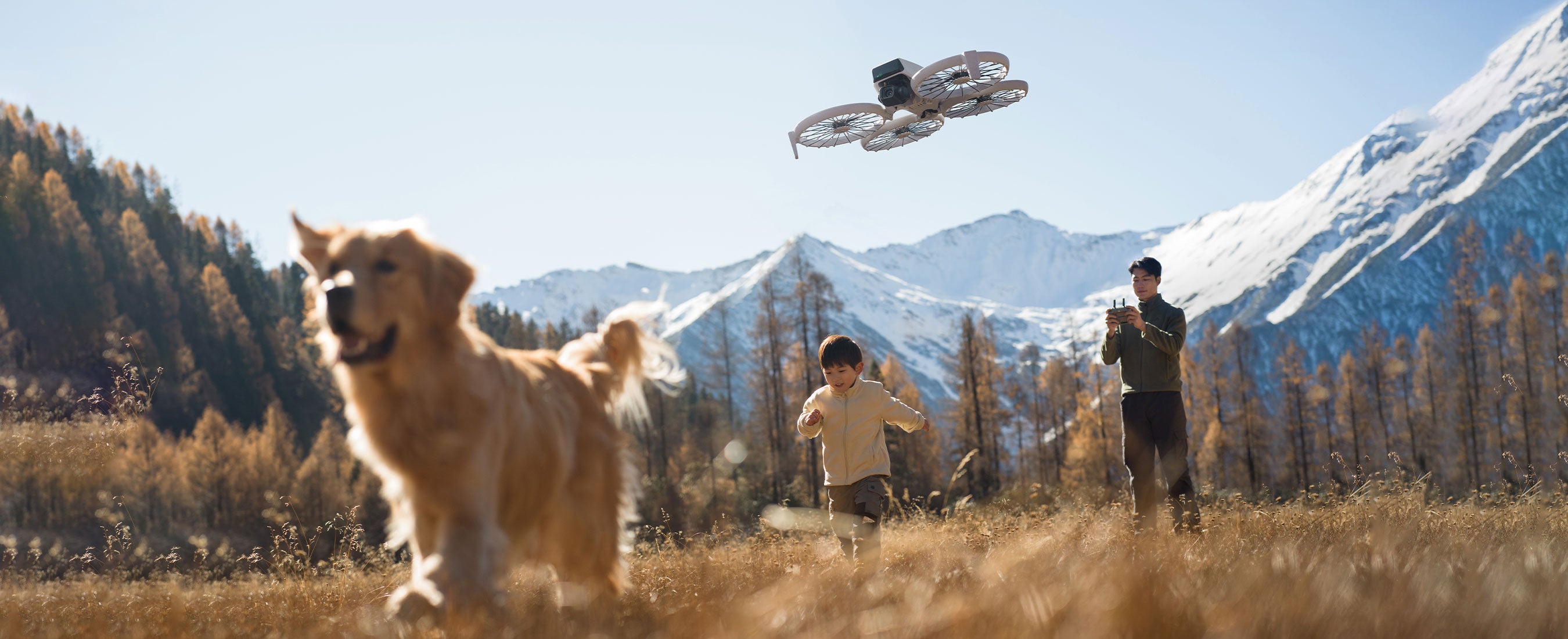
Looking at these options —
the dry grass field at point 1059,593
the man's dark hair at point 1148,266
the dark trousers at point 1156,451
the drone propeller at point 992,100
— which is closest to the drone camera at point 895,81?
the drone propeller at point 992,100

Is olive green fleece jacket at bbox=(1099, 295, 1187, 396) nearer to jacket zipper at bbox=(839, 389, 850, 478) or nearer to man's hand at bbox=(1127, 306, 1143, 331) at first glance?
man's hand at bbox=(1127, 306, 1143, 331)

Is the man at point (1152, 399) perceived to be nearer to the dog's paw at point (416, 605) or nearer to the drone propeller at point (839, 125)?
the dog's paw at point (416, 605)

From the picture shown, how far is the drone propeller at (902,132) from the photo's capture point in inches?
639

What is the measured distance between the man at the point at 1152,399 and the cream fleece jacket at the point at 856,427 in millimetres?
1696

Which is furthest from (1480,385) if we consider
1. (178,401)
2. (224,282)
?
(224,282)

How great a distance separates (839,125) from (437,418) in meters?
13.8

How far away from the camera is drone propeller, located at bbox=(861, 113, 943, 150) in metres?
16.2

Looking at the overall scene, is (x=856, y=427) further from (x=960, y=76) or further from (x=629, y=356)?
(x=960, y=76)

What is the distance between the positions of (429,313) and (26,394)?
11245 millimetres

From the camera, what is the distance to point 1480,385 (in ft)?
146

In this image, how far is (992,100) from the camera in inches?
615

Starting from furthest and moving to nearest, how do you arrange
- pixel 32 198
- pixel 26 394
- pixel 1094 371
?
pixel 32 198 → pixel 1094 371 → pixel 26 394

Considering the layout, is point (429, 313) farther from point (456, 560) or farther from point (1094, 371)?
point (1094, 371)

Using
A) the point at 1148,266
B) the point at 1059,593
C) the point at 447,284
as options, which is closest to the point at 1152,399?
the point at 1148,266
